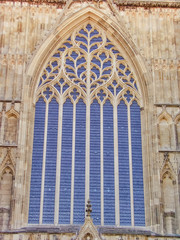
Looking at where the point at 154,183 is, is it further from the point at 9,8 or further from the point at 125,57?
the point at 9,8

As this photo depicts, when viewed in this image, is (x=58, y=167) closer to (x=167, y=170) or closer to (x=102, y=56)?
(x=167, y=170)

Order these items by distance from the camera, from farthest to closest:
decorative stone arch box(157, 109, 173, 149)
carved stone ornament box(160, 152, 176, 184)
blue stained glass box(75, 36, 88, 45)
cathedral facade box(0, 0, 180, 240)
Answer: blue stained glass box(75, 36, 88, 45) < decorative stone arch box(157, 109, 173, 149) < carved stone ornament box(160, 152, 176, 184) < cathedral facade box(0, 0, 180, 240)

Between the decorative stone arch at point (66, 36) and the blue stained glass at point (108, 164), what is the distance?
3.81 feet

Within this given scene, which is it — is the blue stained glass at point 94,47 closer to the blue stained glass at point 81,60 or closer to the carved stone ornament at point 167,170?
the blue stained glass at point 81,60

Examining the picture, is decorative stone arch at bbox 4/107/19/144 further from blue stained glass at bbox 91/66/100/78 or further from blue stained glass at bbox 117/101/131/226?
blue stained glass at bbox 117/101/131/226

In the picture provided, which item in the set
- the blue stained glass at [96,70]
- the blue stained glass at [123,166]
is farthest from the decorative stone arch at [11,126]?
the blue stained glass at [123,166]

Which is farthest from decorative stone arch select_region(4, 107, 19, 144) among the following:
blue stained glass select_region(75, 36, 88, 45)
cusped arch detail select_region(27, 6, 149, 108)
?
blue stained glass select_region(75, 36, 88, 45)

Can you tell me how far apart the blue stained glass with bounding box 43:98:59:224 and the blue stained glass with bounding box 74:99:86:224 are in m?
0.75

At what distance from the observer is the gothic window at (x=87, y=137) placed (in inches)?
723

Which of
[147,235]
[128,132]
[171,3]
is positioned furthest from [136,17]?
[147,235]

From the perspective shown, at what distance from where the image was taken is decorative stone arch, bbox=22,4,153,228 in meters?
19.8

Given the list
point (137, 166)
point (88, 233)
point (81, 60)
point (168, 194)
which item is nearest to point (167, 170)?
point (168, 194)

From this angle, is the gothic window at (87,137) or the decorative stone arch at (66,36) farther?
the decorative stone arch at (66,36)

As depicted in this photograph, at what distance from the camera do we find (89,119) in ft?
65.1
